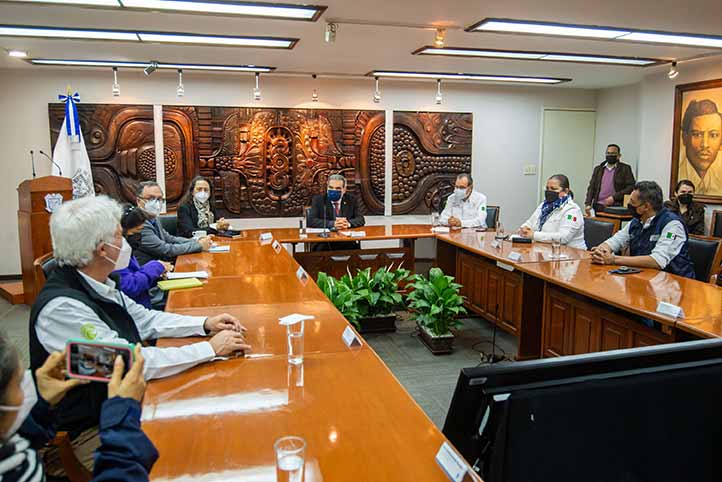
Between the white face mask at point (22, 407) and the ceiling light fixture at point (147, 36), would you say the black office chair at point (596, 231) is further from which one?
the white face mask at point (22, 407)

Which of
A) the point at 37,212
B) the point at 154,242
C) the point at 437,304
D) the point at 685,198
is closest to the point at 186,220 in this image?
the point at 154,242

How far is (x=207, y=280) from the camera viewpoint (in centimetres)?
325

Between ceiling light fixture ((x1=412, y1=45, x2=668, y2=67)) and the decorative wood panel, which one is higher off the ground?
ceiling light fixture ((x1=412, y1=45, x2=668, y2=67))

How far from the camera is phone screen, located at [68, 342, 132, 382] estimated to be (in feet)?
4.25

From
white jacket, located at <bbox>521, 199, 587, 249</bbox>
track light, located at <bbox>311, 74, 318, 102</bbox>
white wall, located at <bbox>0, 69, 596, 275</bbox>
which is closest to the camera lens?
white jacket, located at <bbox>521, 199, 587, 249</bbox>

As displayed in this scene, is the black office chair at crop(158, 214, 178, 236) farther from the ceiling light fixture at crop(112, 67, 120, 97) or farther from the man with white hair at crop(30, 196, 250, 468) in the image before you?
the man with white hair at crop(30, 196, 250, 468)

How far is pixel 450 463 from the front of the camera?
1.19 metres

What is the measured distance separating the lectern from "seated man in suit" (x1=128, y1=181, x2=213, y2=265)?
1435mm

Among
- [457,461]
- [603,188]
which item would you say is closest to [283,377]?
[457,461]

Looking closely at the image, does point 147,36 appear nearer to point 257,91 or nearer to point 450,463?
point 257,91

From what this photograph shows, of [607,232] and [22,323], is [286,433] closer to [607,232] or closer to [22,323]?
[607,232]

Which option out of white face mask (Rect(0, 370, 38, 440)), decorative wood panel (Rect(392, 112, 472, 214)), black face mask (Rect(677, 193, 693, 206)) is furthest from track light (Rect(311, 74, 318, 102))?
white face mask (Rect(0, 370, 38, 440))

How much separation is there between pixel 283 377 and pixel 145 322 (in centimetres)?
80

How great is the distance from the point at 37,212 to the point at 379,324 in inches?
133
